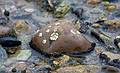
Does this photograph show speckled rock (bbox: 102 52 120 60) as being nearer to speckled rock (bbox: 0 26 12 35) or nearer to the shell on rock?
the shell on rock

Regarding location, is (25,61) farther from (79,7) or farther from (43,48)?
(79,7)

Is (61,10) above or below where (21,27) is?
above

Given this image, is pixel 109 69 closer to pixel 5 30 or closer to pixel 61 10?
pixel 5 30

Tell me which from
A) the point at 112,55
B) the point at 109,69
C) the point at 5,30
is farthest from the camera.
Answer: the point at 5,30

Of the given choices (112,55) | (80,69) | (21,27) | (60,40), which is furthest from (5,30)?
(112,55)

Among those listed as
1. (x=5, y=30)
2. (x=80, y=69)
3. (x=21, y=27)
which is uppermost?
(x=5, y=30)

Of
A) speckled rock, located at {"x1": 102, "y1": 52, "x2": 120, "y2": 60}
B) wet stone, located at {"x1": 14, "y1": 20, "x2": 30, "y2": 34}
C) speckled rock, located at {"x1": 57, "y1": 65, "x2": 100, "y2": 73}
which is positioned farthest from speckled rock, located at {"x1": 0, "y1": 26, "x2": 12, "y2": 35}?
speckled rock, located at {"x1": 102, "y1": 52, "x2": 120, "y2": 60}
